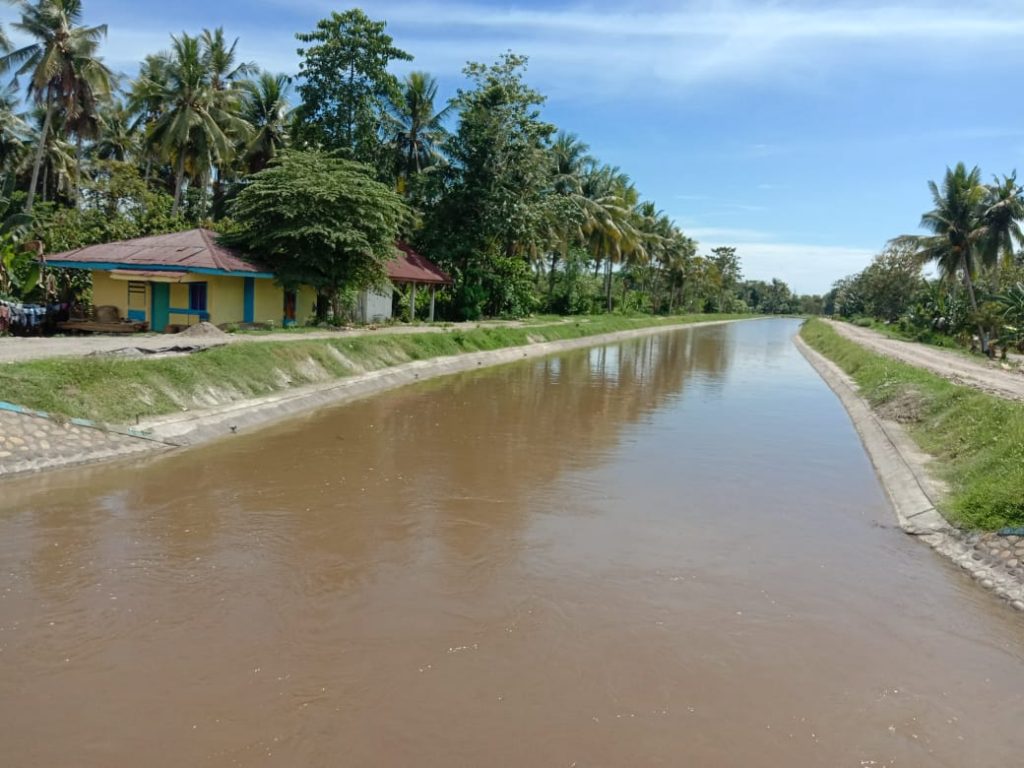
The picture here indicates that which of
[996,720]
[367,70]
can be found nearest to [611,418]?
[996,720]

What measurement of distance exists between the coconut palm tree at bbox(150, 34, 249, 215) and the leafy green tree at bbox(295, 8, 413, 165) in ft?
15.1

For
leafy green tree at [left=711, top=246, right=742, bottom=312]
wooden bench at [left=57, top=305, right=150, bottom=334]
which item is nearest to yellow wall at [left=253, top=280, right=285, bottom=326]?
wooden bench at [left=57, top=305, right=150, bottom=334]

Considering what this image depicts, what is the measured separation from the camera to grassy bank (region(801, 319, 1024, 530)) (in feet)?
29.3

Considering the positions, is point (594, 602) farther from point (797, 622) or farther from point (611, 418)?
point (611, 418)

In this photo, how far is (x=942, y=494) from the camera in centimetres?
1059

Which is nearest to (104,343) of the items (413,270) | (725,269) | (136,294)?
(136,294)

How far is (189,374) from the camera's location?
14.7 m

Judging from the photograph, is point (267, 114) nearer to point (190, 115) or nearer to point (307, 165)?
point (190, 115)

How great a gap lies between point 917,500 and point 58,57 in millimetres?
35264

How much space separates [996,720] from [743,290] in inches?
5930

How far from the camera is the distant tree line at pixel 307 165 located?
25875mm

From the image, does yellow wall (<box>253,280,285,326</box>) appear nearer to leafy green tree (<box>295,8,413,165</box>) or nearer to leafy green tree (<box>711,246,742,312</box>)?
leafy green tree (<box>295,8,413,165</box>)

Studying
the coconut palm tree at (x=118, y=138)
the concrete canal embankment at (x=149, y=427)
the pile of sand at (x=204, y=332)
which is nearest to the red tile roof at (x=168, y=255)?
the pile of sand at (x=204, y=332)

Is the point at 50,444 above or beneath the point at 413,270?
beneath
